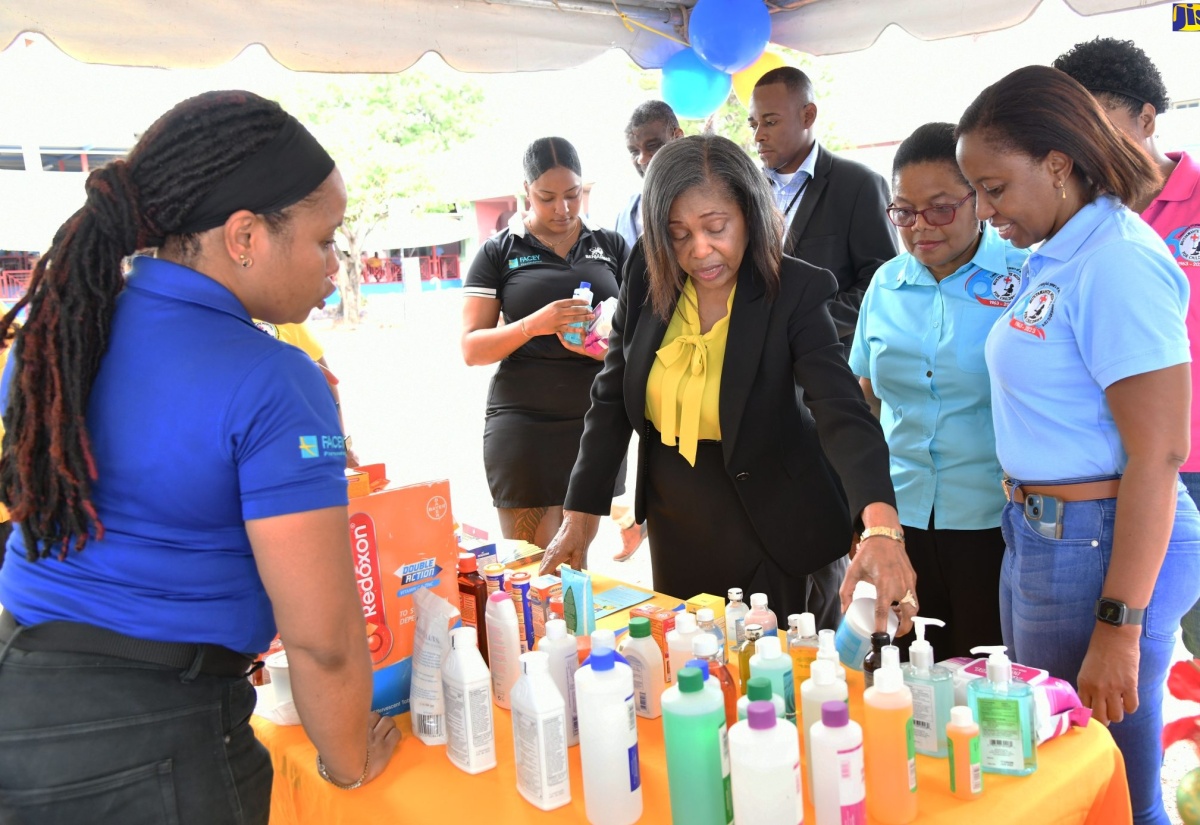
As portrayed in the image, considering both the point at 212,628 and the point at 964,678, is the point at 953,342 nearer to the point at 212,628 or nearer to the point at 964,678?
the point at 964,678

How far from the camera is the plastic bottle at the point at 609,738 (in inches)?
45.8

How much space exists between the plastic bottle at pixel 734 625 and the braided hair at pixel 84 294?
1.03 m

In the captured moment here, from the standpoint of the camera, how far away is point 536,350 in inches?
128

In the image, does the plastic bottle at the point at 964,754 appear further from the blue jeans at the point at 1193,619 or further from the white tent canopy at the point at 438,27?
the white tent canopy at the point at 438,27

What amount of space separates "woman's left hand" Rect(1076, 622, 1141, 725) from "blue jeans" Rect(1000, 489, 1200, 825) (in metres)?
0.06

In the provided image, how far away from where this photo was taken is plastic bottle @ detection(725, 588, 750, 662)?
5.31ft

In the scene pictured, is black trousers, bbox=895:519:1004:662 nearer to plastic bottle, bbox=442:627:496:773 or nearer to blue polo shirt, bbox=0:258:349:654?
plastic bottle, bbox=442:627:496:773

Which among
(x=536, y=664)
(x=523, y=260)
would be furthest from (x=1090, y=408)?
(x=523, y=260)

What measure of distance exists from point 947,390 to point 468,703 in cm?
133

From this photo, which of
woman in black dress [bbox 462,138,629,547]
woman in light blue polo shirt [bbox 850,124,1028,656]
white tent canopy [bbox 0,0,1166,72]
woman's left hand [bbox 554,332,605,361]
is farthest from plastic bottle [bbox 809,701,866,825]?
white tent canopy [bbox 0,0,1166,72]

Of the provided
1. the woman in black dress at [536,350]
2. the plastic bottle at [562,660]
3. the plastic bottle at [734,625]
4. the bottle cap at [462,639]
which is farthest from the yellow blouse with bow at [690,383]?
the woman in black dress at [536,350]

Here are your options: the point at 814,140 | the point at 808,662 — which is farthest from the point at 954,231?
the point at 814,140

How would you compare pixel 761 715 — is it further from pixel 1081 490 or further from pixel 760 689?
pixel 1081 490

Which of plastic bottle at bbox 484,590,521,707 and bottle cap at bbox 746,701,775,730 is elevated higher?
bottle cap at bbox 746,701,775,730
